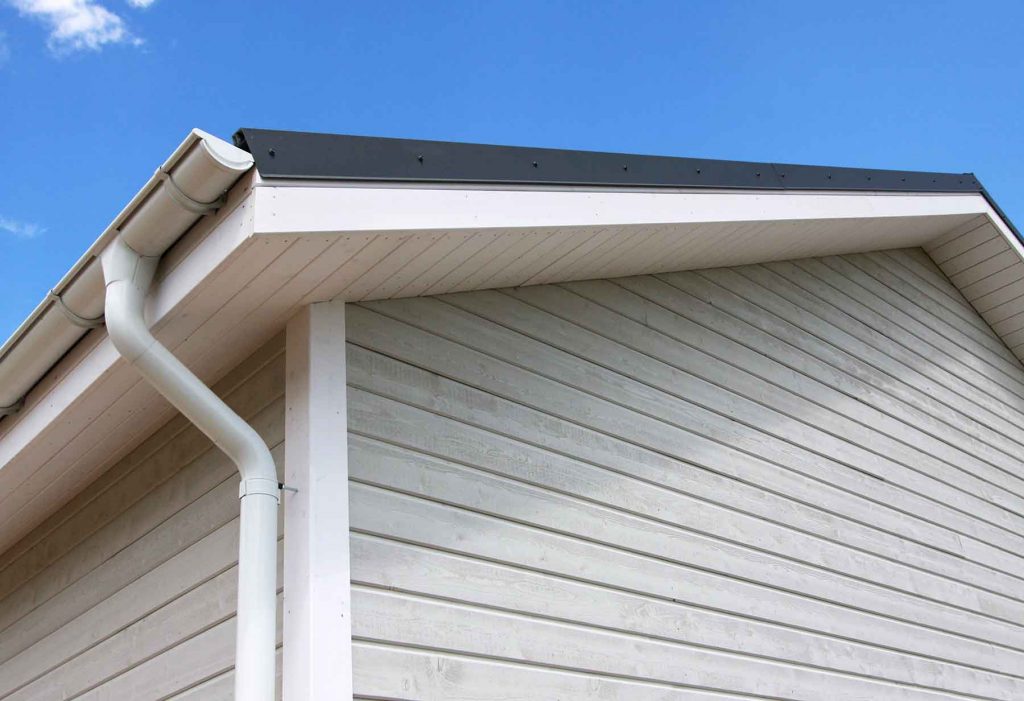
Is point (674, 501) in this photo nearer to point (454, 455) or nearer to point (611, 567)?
point (611, 567)

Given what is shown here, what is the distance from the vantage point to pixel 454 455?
2.65 m

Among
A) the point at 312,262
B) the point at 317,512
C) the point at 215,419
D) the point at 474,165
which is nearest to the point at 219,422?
the point at 215,419

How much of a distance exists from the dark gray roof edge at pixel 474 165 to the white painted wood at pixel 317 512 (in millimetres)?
409

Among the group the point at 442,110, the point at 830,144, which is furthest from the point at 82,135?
the point at 830,144

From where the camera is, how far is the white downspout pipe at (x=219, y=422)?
2.15m

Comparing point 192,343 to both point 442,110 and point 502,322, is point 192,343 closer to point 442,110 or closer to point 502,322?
point 502,322

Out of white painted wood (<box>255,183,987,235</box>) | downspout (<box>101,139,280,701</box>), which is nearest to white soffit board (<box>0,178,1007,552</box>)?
white painted wood (<box>255,183,987,235</box>)

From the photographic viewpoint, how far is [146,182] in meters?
2.21

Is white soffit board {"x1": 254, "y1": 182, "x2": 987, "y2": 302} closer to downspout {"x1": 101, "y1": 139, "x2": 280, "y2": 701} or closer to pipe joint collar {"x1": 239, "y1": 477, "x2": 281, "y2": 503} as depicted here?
downspout {"x1": 101, "y1": 139, "x2": 280, "y2": 701}

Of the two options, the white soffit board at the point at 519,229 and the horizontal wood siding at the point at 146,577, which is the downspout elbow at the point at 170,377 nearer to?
the horizontal wood siding at the point at 146,577

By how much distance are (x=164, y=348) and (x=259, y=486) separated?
0.38m

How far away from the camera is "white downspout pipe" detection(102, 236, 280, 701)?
84.7 inches

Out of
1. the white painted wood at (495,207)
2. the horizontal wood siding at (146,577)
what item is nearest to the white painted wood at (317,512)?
the horizontal wood siding at (146,577)

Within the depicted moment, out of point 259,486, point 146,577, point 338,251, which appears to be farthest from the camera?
point 146,577
